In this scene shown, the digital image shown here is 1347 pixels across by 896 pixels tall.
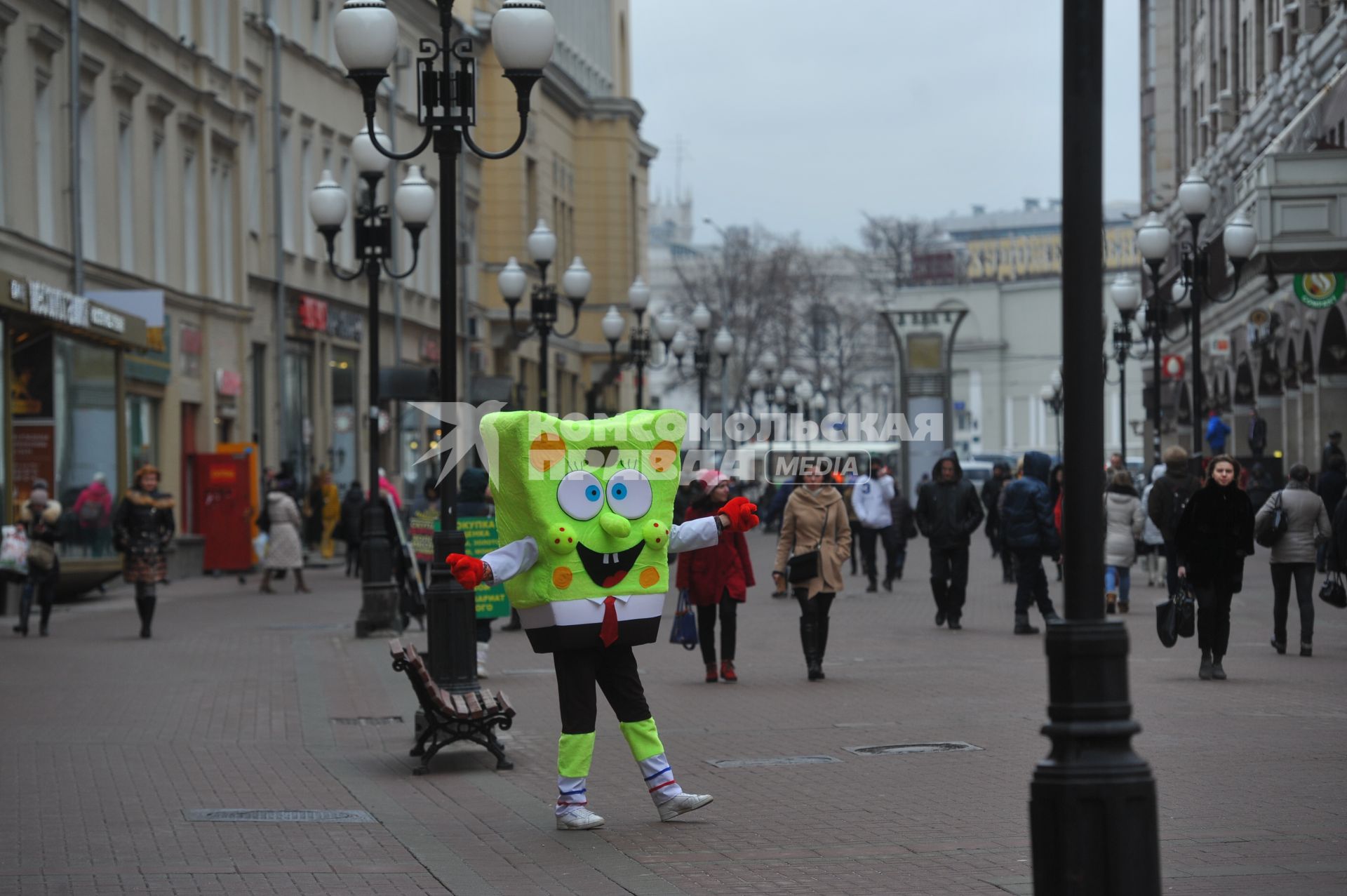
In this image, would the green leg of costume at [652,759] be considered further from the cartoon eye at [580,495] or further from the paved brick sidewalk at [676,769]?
the cartoon eye at [580,495]

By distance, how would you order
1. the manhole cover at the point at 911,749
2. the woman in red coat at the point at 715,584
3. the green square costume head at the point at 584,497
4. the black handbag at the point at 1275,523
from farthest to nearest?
the black handbag at the point at 1275,523 → the woman in red coat at the point at 715,584 → the manhole cover at the point at 911,749 → the green square costume head at the point at 584,497

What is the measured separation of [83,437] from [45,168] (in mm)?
4681

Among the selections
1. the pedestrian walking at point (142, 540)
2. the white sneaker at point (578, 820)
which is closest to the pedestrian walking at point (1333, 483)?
the pedestrian walking at point (142, 540)

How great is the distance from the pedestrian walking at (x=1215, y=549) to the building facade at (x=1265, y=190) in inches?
289

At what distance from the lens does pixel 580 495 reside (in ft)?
33.2

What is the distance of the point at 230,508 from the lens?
3634 centimetres

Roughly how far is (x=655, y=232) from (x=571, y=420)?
184 meters

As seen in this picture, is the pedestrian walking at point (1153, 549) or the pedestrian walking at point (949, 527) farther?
the pedestrian walking at point (1153, 549)

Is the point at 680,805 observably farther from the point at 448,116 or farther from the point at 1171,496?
the point at 1171,496

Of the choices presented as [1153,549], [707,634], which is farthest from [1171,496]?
[1153,549]

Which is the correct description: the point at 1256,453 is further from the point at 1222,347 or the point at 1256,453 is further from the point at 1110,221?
the point at 1110,221

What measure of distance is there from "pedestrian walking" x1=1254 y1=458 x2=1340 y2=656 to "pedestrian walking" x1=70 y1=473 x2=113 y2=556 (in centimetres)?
1616

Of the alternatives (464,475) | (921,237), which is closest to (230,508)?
(464,475)

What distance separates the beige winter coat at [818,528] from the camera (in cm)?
1725
